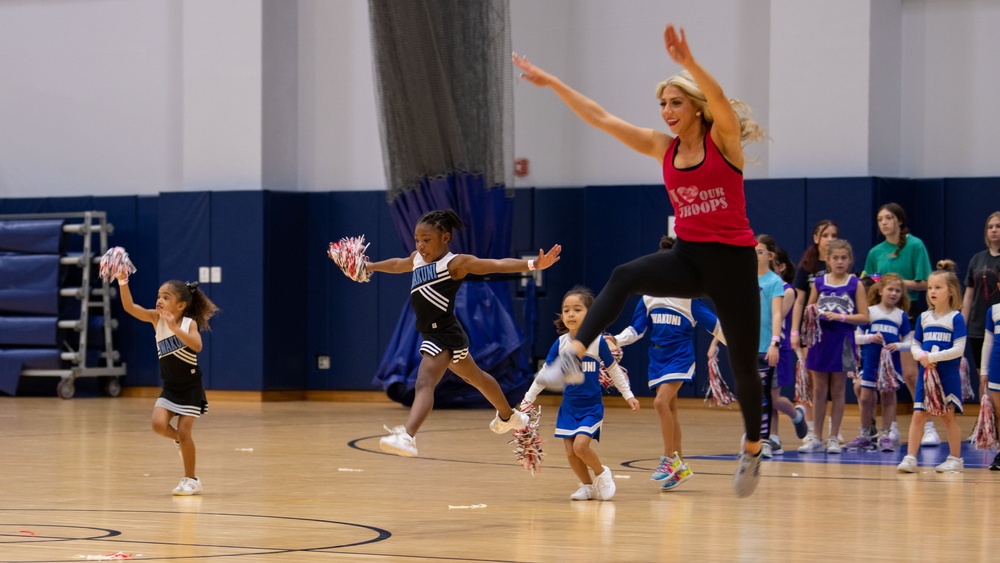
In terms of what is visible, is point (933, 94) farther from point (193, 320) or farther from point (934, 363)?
point (193, 320)

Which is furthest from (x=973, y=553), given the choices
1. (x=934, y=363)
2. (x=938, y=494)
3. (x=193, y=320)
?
(x=193, y=320)

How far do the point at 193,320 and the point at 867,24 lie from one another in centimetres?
888

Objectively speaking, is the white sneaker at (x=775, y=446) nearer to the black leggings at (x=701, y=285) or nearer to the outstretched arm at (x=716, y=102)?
the black leggings at (x=701, y=285)

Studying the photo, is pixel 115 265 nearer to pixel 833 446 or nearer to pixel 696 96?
pixel 696 96

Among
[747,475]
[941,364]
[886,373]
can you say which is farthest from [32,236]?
[747,475]

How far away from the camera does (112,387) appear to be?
57.0 feet

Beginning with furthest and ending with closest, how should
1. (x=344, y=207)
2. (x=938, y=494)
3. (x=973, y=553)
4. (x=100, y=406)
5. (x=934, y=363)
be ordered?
(x=344, y=207) → (x=100, y=406) → (x=934, y=363) → (x=938, y=494) → (x=973, y=553)

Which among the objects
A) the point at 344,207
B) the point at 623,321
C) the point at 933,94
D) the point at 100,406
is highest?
the point at 933,94

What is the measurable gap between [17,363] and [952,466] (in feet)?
39.9

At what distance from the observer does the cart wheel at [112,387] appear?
57.0 feet

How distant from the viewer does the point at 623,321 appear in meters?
15.8

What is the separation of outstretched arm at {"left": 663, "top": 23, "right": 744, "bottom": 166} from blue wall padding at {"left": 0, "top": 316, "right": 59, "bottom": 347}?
Answer: 1299 cm

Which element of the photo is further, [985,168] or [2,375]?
[2,375]

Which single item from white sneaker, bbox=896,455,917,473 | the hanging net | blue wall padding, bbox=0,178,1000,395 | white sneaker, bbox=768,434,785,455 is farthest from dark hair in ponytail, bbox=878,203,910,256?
the hanging net
